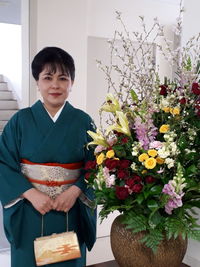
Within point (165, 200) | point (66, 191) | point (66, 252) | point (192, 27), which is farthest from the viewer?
point (66, 191)

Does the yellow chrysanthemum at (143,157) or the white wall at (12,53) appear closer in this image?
the yellow chrysanthemum at (143,157)

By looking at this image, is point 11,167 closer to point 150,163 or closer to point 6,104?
point 150,163

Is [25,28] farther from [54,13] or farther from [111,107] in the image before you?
[111,107]

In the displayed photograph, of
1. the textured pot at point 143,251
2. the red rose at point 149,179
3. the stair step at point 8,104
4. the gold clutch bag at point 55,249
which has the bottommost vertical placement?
the gold clutch bag at point 55,249

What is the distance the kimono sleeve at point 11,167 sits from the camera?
142cm

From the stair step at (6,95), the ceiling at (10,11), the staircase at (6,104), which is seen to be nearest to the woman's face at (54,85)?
the ceiling at (10,11)

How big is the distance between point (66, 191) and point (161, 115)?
685 millimetres

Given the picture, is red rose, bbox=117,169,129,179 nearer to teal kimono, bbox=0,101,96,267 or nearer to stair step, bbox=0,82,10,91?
teal kimono, bbox=0,101,96,267

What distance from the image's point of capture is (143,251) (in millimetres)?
856

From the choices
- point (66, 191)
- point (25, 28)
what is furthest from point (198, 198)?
point (25, 28)

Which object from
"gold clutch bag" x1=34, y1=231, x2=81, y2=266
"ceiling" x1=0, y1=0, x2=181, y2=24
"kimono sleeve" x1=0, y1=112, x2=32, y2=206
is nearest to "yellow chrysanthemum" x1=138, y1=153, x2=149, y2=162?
"gold clutch bag" x1=34, y1=231, x2=81, y2=266

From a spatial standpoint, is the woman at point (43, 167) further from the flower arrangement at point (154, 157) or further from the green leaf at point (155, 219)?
the green leaf at point (155, 219)

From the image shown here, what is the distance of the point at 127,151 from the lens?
2.92 ft

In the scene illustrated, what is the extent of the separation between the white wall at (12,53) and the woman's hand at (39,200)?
207 inches
